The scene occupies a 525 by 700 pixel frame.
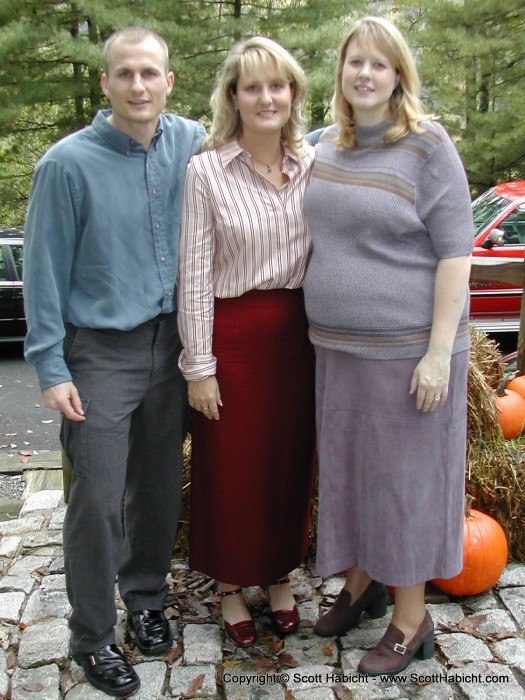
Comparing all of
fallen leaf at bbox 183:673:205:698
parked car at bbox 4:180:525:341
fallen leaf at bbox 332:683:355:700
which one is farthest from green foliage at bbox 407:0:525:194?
fallen leaf at bbox 183:673:205:698

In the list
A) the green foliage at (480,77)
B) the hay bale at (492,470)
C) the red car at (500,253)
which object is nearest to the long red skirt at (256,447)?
the hay bale at (492,470)

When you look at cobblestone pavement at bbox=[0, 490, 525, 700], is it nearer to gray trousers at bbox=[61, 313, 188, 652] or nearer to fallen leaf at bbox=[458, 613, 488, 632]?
fallen leaf at bbox=[458, 613, 488, 632]

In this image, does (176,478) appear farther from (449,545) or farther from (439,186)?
(439,186)

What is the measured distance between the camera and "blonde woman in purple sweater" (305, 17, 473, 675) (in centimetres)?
225

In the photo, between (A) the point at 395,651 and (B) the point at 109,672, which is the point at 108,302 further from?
(A) the point at 395,651

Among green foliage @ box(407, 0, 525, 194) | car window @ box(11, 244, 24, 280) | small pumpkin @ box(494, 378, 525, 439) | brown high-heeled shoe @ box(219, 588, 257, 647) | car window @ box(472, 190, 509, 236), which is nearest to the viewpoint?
brown high-heeled shoe @ box(219, 588, 257, 647)

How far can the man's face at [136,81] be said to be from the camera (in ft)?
7.66

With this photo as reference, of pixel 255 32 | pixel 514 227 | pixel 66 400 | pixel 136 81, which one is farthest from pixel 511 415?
pixel 255 32

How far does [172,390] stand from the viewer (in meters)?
2.64

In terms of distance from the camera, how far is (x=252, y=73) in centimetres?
235

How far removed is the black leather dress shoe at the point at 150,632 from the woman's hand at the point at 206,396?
2.73 ft

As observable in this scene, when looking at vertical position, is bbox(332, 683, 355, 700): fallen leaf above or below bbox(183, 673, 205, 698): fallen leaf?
above

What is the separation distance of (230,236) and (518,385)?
90.9 inches

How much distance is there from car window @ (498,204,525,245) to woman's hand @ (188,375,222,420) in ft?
19.5
